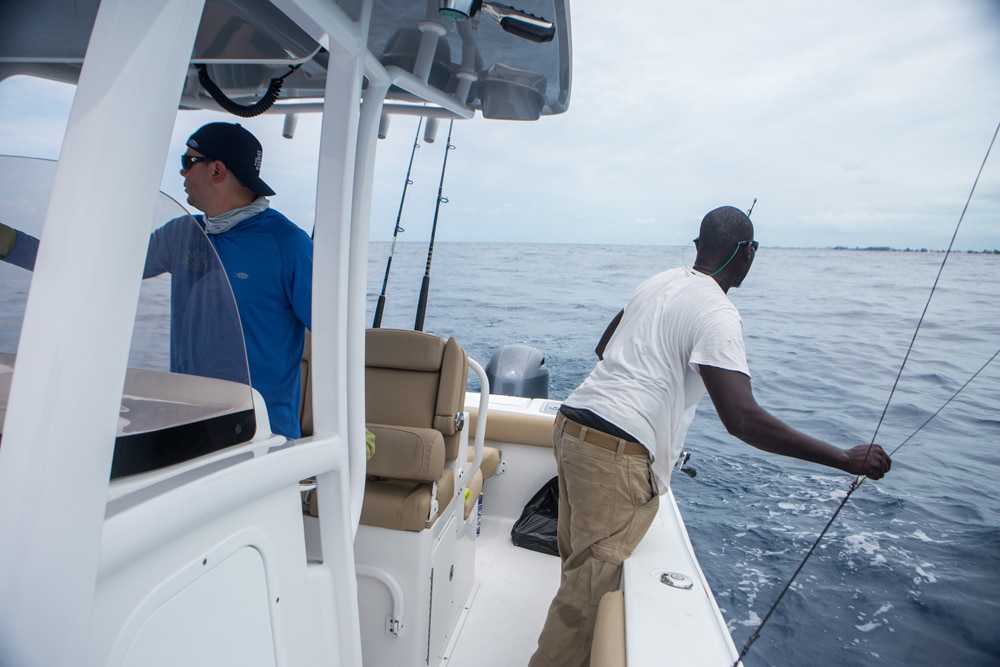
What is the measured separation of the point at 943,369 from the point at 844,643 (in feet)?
20.7

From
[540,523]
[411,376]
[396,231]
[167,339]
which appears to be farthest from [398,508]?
[396,231]

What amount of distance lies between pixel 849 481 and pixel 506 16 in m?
6.10

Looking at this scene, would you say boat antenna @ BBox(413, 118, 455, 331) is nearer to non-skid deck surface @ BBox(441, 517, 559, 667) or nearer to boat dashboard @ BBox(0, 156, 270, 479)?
non-skid deck surface @ BBox(441, 517, 559, 667)

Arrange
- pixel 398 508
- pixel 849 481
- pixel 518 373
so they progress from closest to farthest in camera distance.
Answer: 1. pixel 398 508
2. pixel 518 373
3. pixel 849 481

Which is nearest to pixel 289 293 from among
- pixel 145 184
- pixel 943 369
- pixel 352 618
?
pixel 352 618

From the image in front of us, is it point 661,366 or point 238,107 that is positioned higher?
point 238,107

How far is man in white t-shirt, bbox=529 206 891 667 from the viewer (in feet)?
5.70

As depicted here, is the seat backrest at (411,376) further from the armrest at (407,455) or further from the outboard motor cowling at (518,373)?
the outboard motor cowling at (518,373)

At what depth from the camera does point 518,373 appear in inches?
188

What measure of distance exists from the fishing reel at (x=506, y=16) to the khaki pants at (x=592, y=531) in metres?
1.18

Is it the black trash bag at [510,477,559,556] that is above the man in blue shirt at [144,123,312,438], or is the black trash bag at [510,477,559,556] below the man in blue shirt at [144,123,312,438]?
below

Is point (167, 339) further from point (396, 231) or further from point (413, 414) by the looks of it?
point (396, 231)

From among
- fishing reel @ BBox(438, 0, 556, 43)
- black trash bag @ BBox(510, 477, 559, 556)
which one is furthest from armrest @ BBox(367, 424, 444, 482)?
fishing reel @ BBox(438, 0, 556, 43)

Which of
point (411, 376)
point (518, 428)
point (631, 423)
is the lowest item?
point (518, 428)
